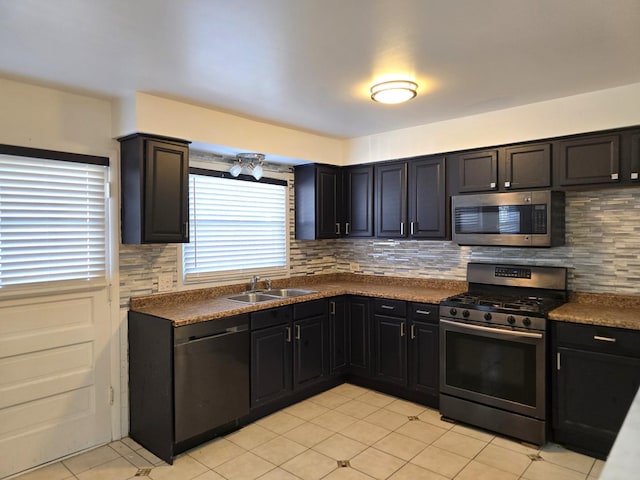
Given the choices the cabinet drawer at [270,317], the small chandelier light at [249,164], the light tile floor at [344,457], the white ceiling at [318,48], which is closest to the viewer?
the white ceiling at [318,48]

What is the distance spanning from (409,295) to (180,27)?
2.66 m

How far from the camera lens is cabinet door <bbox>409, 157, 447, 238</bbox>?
3.82 metres

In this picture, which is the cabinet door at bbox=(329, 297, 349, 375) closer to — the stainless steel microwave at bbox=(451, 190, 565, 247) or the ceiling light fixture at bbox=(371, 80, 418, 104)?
the stainless steel microwave at bbox=(451, 190, 565, 247)

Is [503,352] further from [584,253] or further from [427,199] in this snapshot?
[427,199]

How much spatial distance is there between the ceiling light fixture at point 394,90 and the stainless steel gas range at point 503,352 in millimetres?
1588

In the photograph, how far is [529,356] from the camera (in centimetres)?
300

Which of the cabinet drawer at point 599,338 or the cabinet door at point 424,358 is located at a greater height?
the cabinet drawer at point 599,338

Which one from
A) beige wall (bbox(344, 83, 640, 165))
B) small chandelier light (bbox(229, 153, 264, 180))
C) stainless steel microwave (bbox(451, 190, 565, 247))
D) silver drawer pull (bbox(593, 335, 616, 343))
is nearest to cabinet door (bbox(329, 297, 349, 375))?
stainless steel microwave (bbox(451, 190, 565, 247))

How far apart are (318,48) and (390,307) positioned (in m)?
2.31

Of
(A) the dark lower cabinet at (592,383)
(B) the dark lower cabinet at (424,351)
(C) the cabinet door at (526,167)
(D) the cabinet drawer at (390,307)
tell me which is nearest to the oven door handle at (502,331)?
(A) the dark lower cabinet at (592,383)

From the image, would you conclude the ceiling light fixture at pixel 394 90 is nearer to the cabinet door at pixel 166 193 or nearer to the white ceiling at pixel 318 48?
the white ceiling at pixel 318 48

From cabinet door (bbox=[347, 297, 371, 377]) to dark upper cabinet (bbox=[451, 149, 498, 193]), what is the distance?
1343 millimetres

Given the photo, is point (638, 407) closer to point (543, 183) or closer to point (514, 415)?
point (514, 415)

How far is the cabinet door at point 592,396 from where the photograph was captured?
2.69 m
